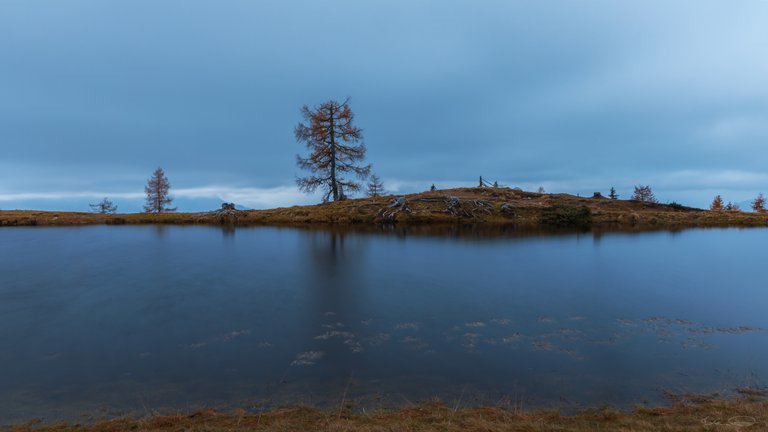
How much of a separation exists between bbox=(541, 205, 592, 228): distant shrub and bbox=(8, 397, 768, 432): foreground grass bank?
39.1 m

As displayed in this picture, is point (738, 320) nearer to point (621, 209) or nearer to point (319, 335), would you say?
point (319, 335)

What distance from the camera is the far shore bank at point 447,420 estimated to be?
5.36m

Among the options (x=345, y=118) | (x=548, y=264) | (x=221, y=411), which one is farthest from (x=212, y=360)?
(x=345, y=118)

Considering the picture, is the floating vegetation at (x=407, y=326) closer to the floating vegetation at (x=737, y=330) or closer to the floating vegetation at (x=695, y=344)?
the floating vegetation at (x=695, y=344)

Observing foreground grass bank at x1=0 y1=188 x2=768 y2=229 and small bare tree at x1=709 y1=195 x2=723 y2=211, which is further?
small bare tree at x1=709 y1=195 x2=723 y2=211

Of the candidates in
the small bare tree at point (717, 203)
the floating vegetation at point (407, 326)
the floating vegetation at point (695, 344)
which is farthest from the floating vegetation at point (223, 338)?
the small bare tree at point (717, 203)

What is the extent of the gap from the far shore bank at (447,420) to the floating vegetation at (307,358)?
180 centimetres

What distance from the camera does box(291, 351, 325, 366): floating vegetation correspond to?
8.05 m

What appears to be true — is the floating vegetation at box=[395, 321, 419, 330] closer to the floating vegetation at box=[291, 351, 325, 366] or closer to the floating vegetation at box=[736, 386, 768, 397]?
the floating vegetation at box=[291, 351, 325, 366]

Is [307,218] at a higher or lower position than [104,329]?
higher

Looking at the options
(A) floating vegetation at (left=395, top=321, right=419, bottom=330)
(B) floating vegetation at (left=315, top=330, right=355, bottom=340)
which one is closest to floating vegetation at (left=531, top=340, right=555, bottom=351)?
(A) floating vegetation at (left=395, top=321, right=419, bottom=330)

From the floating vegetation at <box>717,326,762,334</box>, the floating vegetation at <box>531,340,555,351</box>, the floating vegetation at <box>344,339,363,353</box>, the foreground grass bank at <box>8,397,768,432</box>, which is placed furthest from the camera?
the floating vegetation at <box>717,326,762,334</box>

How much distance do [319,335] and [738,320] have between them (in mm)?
12320

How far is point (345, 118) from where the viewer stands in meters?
49.8
